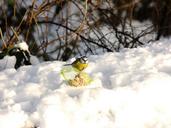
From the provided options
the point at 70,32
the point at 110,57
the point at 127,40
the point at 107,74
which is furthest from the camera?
the point at 127,40

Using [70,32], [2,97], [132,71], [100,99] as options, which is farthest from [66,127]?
[70,32]

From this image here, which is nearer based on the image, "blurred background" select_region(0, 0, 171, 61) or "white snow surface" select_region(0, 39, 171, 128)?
"white snow surface" select_region(0, 39, 171, 128)

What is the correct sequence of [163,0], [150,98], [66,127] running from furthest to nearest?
[163,0]
[150,98]
[66,127]

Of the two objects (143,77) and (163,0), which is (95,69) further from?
(163,0)

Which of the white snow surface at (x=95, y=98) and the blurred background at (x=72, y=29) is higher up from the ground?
the white snow surface at (x=95, y=98)

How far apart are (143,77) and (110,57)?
0.36 m

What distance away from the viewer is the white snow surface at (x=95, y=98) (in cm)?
177

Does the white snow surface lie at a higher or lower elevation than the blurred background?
higher

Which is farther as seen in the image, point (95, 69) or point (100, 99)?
point (95, 69)

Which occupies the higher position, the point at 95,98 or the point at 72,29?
the point at 95,98

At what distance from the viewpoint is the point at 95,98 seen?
1.85m

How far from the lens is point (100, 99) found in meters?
1.86

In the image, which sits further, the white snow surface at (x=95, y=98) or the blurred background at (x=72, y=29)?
the blurred background at (x=72, y=29)

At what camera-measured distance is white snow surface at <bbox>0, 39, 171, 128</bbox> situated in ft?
5.80
